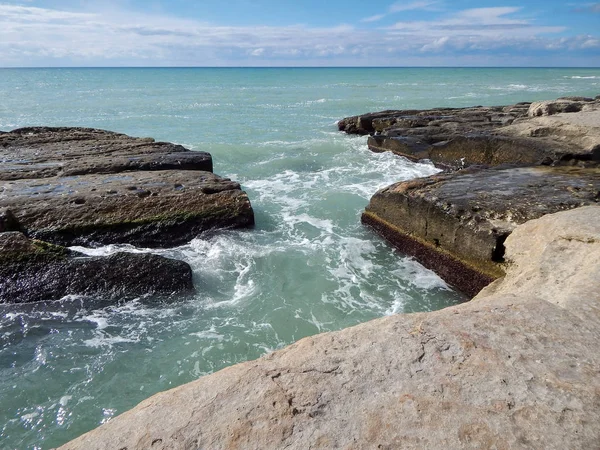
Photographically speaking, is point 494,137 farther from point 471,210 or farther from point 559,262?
point 559,262

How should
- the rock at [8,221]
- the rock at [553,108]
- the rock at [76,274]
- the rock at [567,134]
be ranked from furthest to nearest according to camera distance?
the rock at [553,108] < the rock at [567,134] < the rock at [8,221] < the rock at [76,274]

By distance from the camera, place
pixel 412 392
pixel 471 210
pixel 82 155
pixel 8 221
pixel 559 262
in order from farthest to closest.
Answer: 1. pixel 82 155
2. pixel 8 221
3. pixel 471 210
4. pixel 559 262
5. pixel 412 392

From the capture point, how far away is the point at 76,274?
20.3 ft

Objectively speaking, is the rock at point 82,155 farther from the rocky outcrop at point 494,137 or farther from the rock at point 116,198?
the rocky outcrop at point 494,137

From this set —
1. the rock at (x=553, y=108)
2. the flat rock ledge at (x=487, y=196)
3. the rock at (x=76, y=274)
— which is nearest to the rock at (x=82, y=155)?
the rock at (x=76, y=274)

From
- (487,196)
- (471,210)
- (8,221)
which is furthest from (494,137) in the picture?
(8,221)

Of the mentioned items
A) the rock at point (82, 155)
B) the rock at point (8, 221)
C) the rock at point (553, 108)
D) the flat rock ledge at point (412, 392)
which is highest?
the rock at point (553, 108)

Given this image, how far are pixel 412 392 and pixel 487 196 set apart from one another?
5.07 meters

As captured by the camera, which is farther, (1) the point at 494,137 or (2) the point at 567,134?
(1) the point at 494,137

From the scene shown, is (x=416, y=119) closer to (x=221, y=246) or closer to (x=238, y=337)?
(x=221, y=246)

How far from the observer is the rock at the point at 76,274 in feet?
19.9

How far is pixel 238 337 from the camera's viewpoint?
5535 mm

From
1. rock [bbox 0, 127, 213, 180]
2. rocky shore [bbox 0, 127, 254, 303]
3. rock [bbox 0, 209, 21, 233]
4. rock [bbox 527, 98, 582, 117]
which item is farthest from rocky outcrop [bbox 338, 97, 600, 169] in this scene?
rock [bbox 0, 209, 21, 233]

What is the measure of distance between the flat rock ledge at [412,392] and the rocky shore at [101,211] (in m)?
3.64
